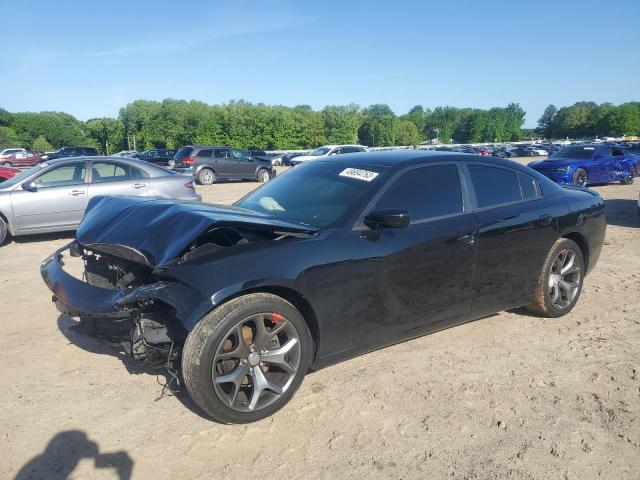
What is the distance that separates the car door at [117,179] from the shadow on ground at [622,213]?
9287mm

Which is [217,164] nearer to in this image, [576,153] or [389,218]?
[576,153]

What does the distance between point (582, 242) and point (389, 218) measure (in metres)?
2.72

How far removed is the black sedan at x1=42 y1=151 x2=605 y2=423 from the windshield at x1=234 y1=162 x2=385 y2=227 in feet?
0.05

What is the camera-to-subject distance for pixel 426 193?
3.90 meters

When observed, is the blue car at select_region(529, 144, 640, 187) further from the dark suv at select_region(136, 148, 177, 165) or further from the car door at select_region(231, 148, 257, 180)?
the dark suv at select_region(136, 148, 177, 165)

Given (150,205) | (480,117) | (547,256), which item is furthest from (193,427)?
(480,117)

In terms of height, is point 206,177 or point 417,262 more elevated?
point 417,262

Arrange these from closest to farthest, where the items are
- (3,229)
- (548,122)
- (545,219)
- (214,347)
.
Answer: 1. (214,347)
2. (545,219)
3. (3,229)
4. (548,122)

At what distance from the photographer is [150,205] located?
3.58 meters

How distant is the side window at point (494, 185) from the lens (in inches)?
166

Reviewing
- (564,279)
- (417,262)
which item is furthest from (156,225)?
(564,279)

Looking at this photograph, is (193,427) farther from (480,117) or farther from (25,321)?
(480,117)

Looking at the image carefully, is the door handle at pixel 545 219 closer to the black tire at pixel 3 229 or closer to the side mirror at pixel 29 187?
the side mirror at pixel 29 187

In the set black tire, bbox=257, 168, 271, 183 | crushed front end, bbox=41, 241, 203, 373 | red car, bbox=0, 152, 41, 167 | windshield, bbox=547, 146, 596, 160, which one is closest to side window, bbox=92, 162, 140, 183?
crushed front end, bbox=41, 241, 203, 373
